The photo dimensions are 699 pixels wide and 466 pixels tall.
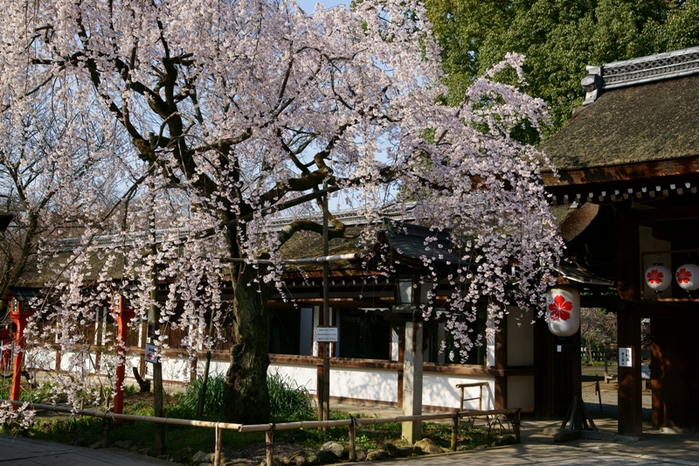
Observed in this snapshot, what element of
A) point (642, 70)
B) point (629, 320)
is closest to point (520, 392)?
point (629, 320)

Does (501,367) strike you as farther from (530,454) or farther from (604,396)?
(604,396)

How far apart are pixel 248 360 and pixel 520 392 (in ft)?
20.7

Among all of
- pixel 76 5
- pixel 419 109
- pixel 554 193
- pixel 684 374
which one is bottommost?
pixel 684 374

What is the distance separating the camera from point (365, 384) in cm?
1564

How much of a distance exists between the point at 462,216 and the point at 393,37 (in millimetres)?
2829

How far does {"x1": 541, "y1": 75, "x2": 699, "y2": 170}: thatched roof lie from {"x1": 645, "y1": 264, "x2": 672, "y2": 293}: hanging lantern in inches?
74.7

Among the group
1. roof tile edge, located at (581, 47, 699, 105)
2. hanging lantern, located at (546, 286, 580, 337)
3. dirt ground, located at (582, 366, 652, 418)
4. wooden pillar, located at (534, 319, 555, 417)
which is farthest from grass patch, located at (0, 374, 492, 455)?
roof tile edge, located at (581, 47, 699, 105)

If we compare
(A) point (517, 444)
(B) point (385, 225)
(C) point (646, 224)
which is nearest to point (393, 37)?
(B) point (385, 225)

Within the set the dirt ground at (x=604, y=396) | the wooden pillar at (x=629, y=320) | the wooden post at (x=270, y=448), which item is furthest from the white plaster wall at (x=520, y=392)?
the wooden post at (x=270, y=448)

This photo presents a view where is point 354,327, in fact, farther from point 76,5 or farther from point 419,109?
point 76,5

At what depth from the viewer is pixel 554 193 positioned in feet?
36.9

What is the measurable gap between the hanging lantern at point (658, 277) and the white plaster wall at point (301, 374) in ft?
Result: 26.1

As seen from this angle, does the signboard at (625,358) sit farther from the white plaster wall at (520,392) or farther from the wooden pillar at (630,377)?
the white plaster wall at (520,392)

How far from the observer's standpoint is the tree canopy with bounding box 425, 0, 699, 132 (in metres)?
20.2
